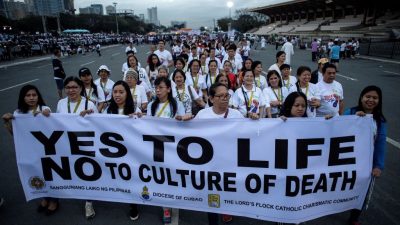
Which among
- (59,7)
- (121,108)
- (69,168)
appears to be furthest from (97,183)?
(59,7)

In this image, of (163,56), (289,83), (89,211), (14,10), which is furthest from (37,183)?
(14,10)

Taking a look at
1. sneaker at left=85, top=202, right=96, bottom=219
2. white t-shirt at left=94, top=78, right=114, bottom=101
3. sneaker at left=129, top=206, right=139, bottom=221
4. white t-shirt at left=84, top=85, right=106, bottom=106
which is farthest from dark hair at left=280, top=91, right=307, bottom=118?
white t-shirt at left=94, top=78, right=114, bottom=101

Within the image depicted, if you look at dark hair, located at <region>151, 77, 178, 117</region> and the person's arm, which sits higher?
dark hair, located at <region>151, 77, 178, 117</region>

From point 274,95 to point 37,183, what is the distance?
11.8 ft

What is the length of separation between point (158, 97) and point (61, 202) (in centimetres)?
199

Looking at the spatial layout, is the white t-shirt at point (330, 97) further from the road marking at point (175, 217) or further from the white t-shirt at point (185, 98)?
the road marking at point (175, 217)

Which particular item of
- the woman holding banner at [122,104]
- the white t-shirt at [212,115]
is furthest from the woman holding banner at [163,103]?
the white t-shirt at [212,115]

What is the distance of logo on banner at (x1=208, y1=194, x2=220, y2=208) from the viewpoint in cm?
302

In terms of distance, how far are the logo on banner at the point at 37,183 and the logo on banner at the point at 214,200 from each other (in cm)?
203

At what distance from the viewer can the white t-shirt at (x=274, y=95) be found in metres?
4.56

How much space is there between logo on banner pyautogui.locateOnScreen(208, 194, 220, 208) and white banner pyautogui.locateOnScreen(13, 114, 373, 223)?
0.04 ft

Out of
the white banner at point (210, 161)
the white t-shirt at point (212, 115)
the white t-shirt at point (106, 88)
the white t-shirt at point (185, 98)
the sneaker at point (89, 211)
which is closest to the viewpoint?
the white banner at point (210, 161)

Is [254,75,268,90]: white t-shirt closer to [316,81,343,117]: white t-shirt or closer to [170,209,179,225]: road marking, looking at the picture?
[316,81,343,117]: white t-shirt

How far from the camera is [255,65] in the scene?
559cm
